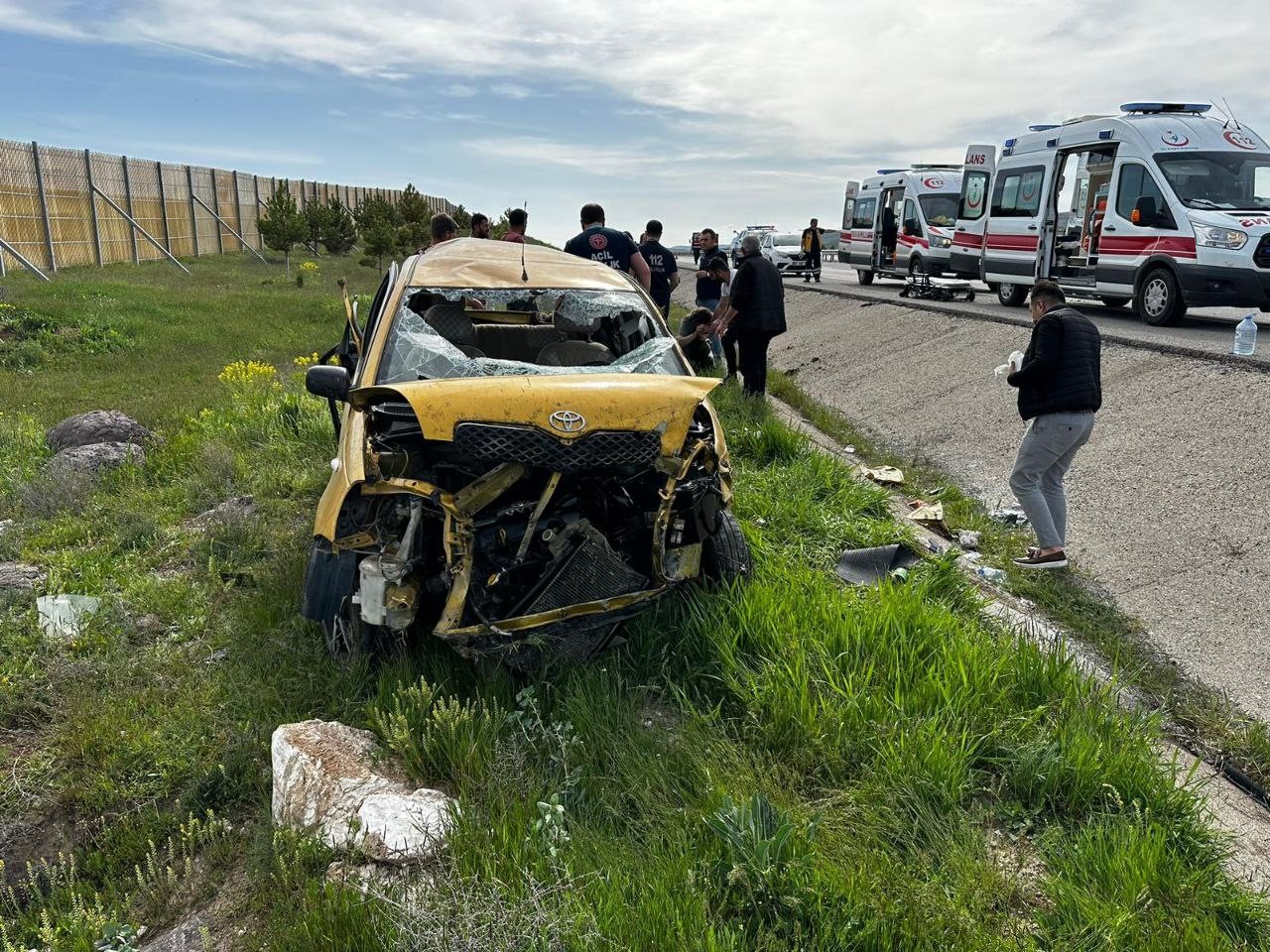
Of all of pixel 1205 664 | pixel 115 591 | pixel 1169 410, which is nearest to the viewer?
pixel 1205 664

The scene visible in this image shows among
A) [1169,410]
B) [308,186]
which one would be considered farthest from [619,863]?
[308,186]

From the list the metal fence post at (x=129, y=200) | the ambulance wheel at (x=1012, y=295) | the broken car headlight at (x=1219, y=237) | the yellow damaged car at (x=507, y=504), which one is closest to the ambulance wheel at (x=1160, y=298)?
the broken car headlight at (x=1219, y=237)

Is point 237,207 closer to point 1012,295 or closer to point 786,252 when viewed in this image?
point 786,252

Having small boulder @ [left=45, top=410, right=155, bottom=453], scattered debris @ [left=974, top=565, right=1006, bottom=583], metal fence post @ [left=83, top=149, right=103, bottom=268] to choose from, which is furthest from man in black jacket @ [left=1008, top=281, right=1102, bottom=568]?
metal fence post @ [left=83, top=149, right=103, bottom=268]

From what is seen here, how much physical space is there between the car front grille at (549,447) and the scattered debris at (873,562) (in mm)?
2263

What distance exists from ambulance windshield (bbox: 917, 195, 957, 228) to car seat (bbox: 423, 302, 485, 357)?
62.5ft

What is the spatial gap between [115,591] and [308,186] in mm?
52881

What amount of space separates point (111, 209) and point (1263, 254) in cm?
2917

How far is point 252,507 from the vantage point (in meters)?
6.20

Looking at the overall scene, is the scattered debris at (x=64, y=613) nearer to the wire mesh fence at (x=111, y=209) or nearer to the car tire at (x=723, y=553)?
the car tire at (x=723, y=553)

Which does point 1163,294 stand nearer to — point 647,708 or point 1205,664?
point 1205,664

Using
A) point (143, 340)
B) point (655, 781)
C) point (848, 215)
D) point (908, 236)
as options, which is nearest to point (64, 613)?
point (655, 781)

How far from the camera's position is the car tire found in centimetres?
435

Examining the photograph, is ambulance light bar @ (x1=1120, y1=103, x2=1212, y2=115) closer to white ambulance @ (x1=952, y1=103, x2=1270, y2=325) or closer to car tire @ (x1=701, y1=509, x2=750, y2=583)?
white ambulance @ (x1=952, y1=103, x2=1270, y2=325)
